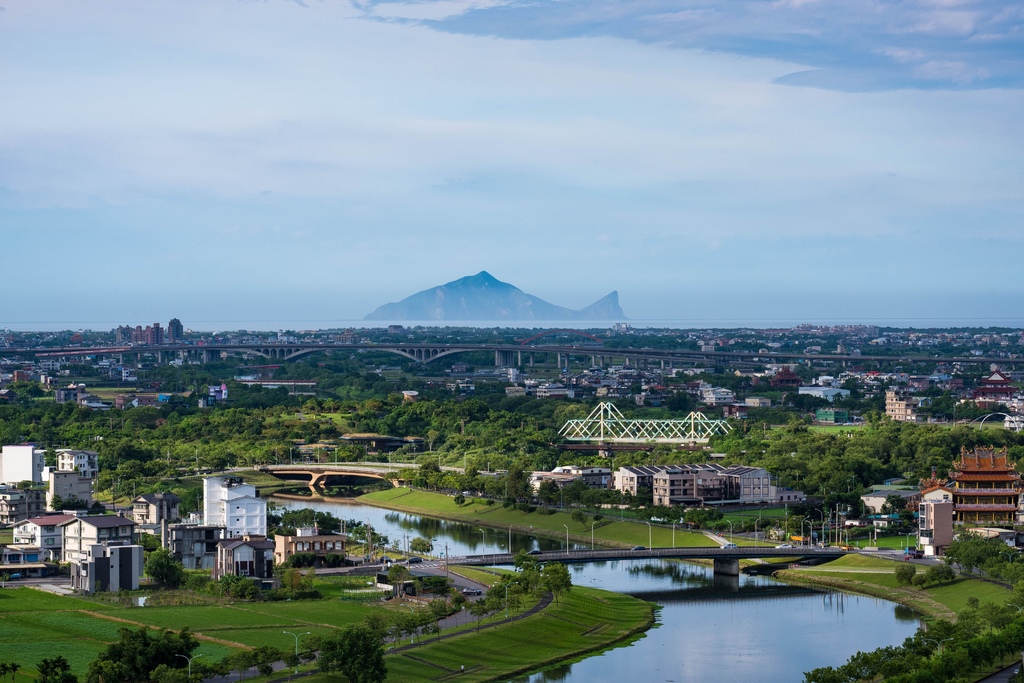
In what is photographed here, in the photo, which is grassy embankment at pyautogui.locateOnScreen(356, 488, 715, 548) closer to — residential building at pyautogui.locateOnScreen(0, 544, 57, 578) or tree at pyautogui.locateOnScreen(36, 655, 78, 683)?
residential building at pyautogui.locateOnScreen(0, 544, 57, 578)

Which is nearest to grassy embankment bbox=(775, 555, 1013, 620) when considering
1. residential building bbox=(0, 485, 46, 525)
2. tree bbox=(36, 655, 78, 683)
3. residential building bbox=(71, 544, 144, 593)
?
residential building bbox=(71, 544, 144, 593)

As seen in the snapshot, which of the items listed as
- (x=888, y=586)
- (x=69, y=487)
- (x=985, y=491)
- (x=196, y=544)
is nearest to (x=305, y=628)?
(x=196, y=544)

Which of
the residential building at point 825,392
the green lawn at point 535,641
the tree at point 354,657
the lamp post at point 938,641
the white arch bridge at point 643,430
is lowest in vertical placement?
the green lawn at point 535,641

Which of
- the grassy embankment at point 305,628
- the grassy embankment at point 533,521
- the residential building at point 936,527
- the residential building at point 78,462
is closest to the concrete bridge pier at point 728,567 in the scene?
the grassy embankment at point 533,521

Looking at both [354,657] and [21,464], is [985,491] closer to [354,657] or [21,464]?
[354,657]

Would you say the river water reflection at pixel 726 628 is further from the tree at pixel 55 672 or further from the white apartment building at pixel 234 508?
the tree at pixel 55 672

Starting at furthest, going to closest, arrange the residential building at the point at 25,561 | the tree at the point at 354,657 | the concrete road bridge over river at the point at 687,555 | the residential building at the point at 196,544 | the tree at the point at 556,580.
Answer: the concrete road bridge over river at the point at 687,555
the residential building at the point at 196,544
the residential building at the point at 25,561
the tree at the point at 556,580
the tree at the point at 354,657

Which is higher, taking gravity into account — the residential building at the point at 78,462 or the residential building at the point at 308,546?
the residential building at the point at 78,462
